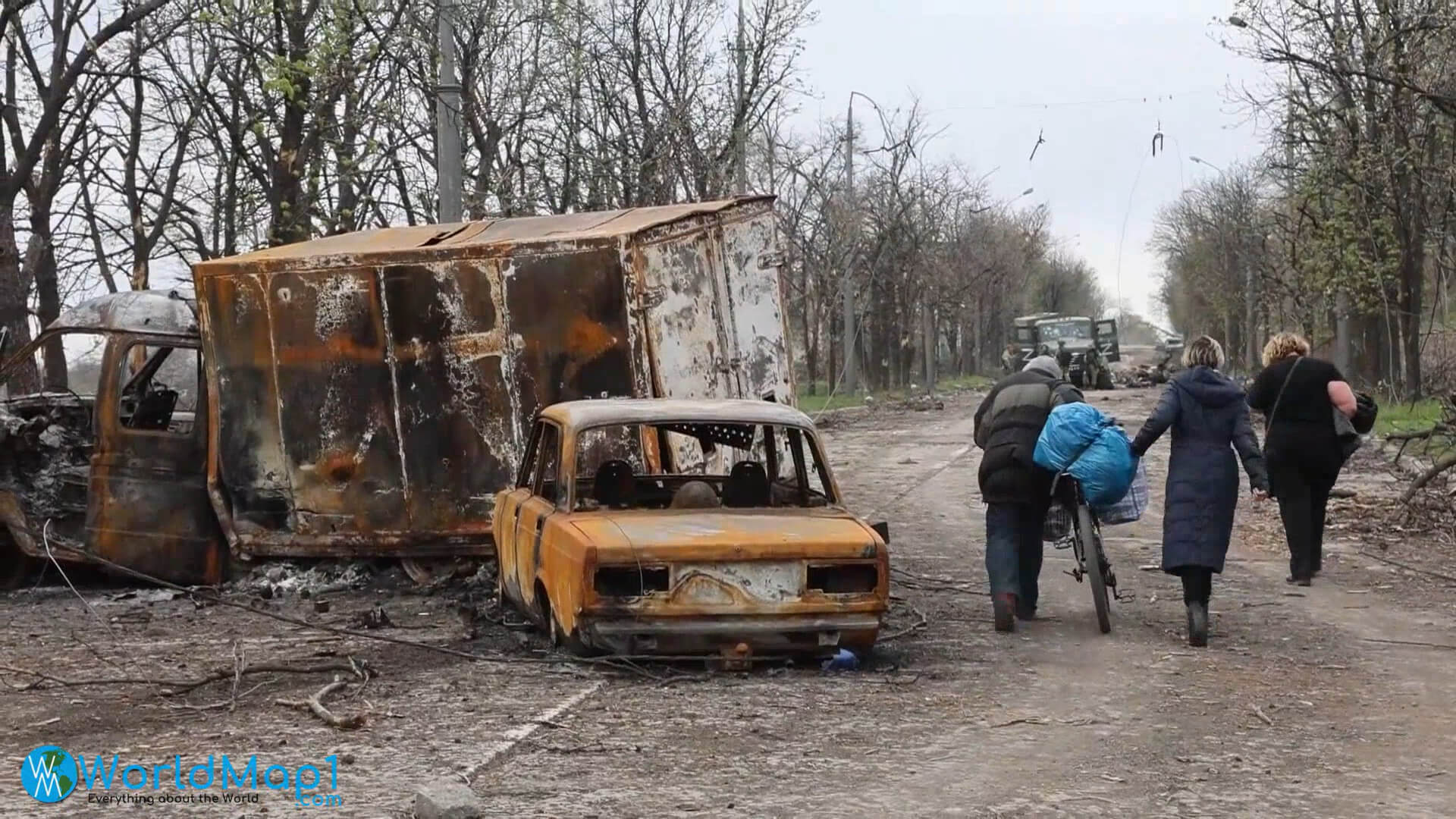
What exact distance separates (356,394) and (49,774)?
5363 mm

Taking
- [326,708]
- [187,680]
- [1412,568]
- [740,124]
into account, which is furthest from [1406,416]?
[326,708]

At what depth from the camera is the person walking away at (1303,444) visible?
10625 mm

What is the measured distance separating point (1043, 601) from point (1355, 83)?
16.7 metres

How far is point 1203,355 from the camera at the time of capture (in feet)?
29.4

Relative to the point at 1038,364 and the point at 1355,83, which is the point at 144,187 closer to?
the point at 1355,83

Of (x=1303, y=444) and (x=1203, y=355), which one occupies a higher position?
(x=1203, y=355)

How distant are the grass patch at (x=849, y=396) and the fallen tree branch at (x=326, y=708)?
78.7ft

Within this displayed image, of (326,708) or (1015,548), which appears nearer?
(326,708)

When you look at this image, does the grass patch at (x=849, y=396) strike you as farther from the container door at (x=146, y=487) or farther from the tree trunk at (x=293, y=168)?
the container door at (x=146, y=487)

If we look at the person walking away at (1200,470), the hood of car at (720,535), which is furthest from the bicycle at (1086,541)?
the hood of car at (720,535)

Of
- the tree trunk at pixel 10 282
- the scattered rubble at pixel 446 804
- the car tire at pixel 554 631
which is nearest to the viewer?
the scattered rubble at pixel 446 804

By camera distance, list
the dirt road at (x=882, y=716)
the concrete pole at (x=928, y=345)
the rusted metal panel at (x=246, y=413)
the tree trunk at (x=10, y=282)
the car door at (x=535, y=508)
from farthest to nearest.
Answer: the concrete pole at (x=928, y=345) → the tree trunk at (x=10, y=282) → the rusted metal panel at (x=246, y=413) → the car door at (x=535, y=508) → the dirt road at (x=882, y=716)

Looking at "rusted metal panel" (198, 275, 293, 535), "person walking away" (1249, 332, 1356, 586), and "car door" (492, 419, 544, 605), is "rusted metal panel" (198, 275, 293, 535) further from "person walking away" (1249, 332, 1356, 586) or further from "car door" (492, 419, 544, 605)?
"person walking away" (1249, 332, 1356, 586)

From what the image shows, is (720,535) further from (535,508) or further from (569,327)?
(569,327)
